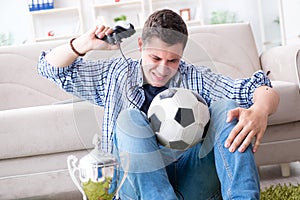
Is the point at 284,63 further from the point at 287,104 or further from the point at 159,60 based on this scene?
the point at 159,60

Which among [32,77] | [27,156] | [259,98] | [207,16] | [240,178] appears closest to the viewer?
[240,178]

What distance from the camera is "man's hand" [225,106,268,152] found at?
3.93ft

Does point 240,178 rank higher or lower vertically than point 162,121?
lower

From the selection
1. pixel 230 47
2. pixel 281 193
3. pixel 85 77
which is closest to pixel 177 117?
pixel 85 77

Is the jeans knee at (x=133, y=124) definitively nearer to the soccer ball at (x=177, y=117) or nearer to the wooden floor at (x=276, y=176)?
the soccer ball at (x=177, y=117)

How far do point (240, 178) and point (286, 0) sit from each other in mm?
4084

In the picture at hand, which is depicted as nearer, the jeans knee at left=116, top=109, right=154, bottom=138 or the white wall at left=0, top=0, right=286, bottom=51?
the jeans knee at left=116, top=109, right=154, bottom=138

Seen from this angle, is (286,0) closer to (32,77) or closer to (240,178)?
(32,77)

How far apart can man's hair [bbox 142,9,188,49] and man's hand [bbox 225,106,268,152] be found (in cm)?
23

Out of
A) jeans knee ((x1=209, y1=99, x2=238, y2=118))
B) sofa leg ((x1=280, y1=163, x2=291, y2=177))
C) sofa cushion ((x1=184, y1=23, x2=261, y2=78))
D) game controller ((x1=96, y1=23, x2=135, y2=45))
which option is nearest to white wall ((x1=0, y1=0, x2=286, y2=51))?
sofa cushion ((x1=184, y1=23, x2=261, y2=78))

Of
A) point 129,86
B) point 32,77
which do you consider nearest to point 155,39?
point 129,86

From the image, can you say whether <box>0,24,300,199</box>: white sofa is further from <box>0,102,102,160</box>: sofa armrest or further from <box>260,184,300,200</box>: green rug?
<box>260,184,300,200</box>: green rug

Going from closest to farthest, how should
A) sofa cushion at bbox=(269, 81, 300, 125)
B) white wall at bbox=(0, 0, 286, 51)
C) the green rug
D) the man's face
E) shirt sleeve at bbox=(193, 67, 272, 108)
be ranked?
1. the man's face
2. shirt sleeve at bbox=(193, 67, 272, 108)
3. the green rug
4. sofa cushion at bbox=(269, 81, 300, 125)
5. white wall at bbox=(0, 0, 286, 51)

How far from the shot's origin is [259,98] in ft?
4.35
